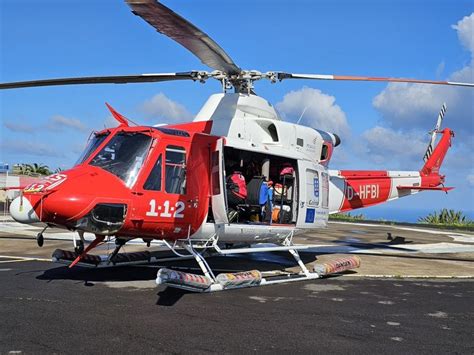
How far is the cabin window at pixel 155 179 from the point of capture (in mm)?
8421

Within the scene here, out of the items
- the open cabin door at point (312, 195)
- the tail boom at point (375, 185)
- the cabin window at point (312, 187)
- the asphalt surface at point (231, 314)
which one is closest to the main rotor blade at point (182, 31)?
the open cabin door at point (312, 195)

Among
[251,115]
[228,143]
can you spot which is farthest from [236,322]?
[251,115]

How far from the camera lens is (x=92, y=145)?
8.81 metres

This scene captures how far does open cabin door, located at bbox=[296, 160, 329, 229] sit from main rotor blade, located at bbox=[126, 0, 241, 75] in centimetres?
341

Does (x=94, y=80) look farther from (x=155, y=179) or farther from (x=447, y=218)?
(x=447, y=218)

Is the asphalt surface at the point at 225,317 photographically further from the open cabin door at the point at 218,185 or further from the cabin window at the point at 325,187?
the cabin window at the point at 325,187

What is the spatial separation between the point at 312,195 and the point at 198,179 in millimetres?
3395

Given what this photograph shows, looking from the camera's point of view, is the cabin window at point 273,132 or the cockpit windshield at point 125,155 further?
the cabin window at point 273,132

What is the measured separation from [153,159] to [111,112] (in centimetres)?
139

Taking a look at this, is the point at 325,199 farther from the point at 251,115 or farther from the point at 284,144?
the point at 251,115

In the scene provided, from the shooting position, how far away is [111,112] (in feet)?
29.9

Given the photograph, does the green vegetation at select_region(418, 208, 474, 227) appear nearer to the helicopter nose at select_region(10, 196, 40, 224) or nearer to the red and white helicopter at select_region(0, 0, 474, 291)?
the red and white helicopter at select_region(0, 0, 474, 291)

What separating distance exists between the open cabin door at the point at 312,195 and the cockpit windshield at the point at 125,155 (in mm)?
4023

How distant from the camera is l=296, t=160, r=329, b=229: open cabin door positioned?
11070 mm
